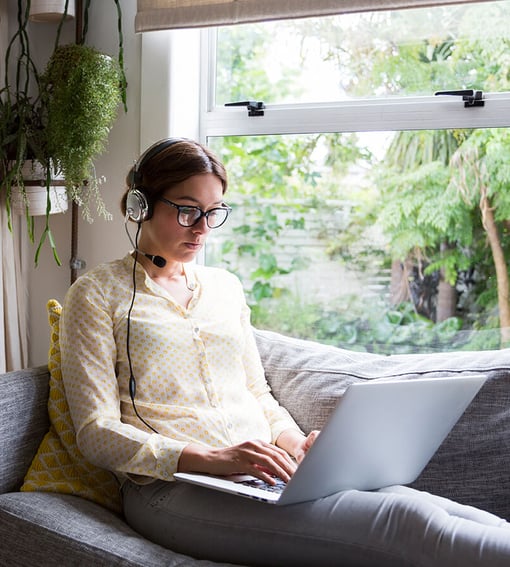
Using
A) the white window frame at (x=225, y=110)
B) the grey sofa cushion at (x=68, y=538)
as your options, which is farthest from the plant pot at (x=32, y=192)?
→ the grey sofa cushion at (x=68, y=538)

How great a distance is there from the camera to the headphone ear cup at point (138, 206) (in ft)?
5.96

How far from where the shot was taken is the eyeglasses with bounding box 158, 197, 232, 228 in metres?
1.81

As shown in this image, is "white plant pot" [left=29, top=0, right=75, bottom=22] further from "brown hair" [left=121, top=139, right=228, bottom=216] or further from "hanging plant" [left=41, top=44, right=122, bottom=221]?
"brown hair" [left=121, top=139, right=228, bottom=216]

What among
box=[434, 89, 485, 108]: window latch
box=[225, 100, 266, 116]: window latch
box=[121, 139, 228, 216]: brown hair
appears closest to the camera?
box=[121, 139, 228, 216]: brown hair

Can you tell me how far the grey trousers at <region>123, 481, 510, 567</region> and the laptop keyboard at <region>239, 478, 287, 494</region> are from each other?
0.17ft

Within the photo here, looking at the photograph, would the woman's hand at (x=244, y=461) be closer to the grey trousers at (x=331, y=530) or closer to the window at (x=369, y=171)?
the grey trousers at (x=331, y=530)

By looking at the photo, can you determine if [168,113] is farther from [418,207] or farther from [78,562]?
[78,562]

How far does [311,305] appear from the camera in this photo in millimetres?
2486

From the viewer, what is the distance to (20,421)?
1760mm

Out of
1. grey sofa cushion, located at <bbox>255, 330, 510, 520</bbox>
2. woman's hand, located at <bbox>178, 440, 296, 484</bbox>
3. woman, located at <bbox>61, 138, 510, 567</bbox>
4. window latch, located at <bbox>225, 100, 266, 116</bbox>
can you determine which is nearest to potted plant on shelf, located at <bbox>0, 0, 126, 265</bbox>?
window latch, located at <bbox>225, 100, 266, 116</bbox>

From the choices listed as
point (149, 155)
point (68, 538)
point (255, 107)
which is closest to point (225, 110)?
point (255, 107)

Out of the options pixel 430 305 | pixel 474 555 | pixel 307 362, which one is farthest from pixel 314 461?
pixel 430 305

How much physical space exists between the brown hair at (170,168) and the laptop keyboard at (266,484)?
0.65m

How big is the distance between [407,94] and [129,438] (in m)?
1.25
